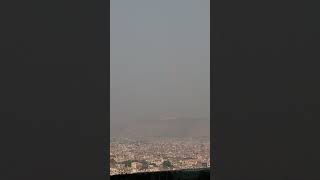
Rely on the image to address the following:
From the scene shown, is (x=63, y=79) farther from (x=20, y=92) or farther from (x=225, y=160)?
(x=225, y=160)

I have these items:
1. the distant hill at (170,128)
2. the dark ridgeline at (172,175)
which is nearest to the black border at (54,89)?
the dark ridgeline at (172,175)

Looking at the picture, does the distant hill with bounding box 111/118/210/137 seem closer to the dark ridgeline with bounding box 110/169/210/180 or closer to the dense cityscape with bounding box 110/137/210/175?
the dense cityscape with bounding box 110/137/210/175

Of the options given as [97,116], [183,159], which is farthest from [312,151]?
[97,116]

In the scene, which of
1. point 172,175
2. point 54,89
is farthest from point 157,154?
point 54,89

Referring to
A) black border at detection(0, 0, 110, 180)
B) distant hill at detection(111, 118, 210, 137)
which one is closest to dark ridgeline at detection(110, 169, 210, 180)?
black border at detection(0, 0, 110, 180)

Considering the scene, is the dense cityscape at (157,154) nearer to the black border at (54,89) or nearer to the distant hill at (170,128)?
the distant hill at (170,128)

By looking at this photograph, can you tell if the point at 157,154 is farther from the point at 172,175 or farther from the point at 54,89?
the point at 54,89
